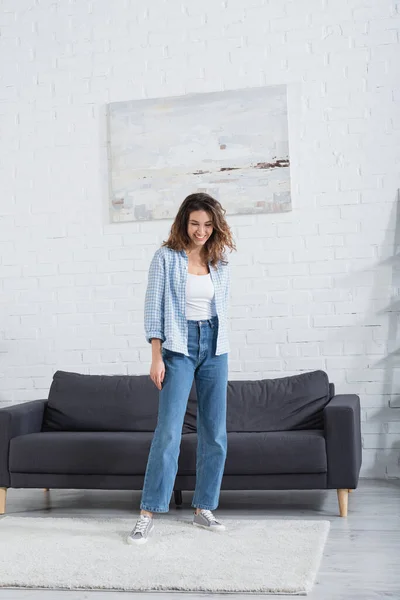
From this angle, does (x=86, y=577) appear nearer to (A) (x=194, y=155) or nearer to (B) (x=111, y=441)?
(B) (x=111, y=441)

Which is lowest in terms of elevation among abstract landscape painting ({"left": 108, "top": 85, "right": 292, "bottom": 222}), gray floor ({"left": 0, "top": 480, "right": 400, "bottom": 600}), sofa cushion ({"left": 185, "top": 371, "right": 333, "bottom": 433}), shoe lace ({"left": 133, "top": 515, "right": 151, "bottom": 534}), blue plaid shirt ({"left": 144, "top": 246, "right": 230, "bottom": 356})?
gray floor ({"left": 0, "top": 480, "right": 400, "bottom": 600})

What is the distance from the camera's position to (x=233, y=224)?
16.2 feet

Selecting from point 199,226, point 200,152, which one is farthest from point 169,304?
point 200,152

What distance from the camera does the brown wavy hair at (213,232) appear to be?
352 cm

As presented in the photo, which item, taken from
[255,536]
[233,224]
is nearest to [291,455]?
[255,536]

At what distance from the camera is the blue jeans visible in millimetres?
3438

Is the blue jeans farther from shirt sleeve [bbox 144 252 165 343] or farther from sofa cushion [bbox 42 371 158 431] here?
sofa cushion [bbox 42 371 158 431]

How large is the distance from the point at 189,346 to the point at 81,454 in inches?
36.4

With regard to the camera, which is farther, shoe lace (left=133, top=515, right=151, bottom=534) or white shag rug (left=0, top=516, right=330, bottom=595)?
shoe lace (left=133, top=515, right=151, bottom=534)

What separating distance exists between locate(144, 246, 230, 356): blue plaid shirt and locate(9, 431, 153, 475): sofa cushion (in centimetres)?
75

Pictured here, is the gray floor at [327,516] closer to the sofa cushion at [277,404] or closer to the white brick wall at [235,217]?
the sofa cushion at [277,404]

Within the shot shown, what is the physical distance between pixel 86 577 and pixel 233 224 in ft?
8.41

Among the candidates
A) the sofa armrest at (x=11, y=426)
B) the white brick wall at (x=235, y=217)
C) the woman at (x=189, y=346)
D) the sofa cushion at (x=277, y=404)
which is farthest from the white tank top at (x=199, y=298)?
the white brick wall at (x=235, y=217)

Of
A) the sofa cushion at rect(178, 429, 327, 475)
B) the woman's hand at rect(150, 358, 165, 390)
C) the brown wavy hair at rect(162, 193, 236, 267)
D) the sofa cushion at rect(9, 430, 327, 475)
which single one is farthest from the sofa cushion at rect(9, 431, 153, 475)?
the brown wavy hair at rect(162, 193, 236, 267)
